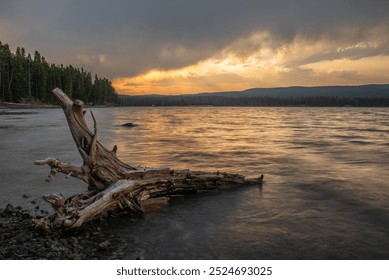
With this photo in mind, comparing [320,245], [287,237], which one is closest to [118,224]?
[287,237]

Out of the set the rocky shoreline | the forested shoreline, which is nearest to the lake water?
the rocky shoreline

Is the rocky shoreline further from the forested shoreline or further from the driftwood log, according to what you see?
the forested shoreline

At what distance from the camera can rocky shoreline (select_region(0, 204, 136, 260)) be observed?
243 inches

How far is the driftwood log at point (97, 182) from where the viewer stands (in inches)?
285

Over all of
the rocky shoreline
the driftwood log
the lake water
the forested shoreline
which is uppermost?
the forested shoreline

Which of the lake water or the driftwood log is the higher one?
the driftwood log

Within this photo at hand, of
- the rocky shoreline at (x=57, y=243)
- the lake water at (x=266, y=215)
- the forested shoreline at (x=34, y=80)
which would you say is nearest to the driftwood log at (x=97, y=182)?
the rocky shoreline at (x=57, y=243)

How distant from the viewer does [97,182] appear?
869 centimetres

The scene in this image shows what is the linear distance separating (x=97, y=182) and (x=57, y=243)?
7.47 ft

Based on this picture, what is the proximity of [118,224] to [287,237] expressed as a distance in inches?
153

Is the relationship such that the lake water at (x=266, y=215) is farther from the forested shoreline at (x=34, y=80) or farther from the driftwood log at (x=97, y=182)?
the forested shoreline at (x=34, y=80)

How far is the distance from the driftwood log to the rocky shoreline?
0.24m

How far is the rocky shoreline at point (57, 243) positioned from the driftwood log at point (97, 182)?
0.78 feet

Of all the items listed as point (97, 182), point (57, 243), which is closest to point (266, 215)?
point (97, 182)
